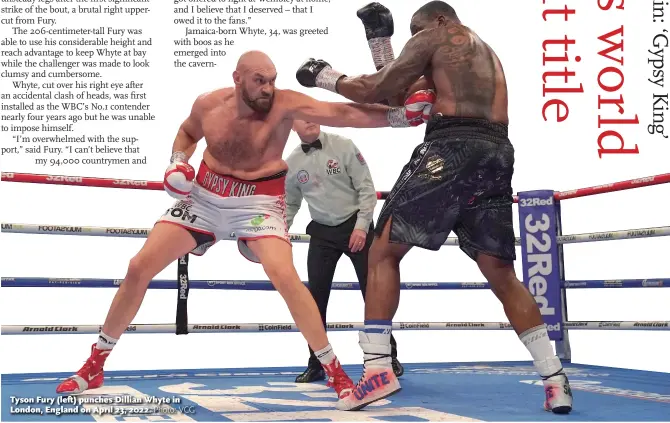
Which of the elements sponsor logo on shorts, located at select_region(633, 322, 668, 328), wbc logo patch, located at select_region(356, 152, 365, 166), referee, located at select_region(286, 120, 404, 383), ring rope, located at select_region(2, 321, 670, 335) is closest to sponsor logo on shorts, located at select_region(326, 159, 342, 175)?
referee, located at select_region(286, 120, 404, 383)

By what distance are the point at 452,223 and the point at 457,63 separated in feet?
1.98

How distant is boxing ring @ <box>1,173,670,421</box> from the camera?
274 cm

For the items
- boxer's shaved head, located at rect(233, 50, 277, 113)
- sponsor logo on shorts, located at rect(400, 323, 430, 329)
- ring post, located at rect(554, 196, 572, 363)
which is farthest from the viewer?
ring post, located at rect(554, 196, 572, 363)

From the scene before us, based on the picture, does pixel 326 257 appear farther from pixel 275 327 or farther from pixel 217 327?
pixel 217 327

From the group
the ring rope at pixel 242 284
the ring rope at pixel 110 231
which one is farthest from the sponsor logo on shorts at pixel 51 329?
the ring rope at pixel 110 231

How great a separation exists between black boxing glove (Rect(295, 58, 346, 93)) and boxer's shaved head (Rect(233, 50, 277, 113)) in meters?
0.12

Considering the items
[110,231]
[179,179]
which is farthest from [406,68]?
[110,231]

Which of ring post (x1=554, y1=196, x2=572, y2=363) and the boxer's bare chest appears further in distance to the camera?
ring post (x1=554, y1=196, x2=572, y2=363)

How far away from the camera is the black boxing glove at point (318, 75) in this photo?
3.13 m

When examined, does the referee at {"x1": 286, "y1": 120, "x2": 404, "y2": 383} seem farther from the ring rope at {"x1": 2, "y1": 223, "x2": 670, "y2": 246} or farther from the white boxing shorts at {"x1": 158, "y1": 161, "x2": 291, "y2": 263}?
the white boxing shorts at {"x1": 158, "y1": 161, "x2": 291, "y2": 263}

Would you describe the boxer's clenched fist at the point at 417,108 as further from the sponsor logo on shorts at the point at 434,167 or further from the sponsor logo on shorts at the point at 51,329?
the sponsor logo on shorts at the point at 51,329

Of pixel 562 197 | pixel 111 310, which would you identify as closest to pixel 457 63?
pixel 111 310

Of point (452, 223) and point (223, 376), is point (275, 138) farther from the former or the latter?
point (223, 376)

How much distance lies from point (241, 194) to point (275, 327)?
1.33m
